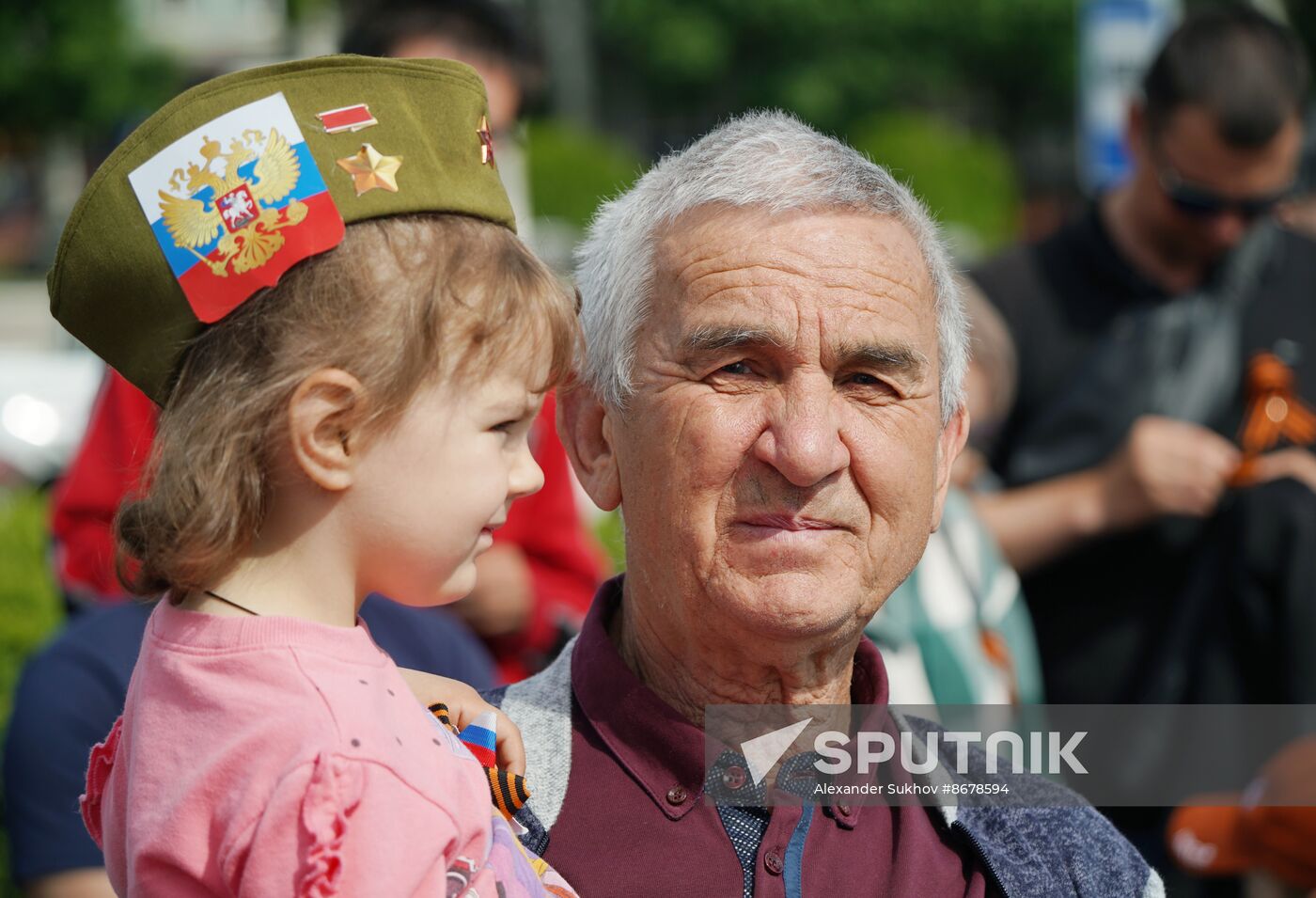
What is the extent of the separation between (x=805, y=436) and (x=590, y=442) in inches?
17.8

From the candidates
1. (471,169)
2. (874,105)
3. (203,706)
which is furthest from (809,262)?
(874,105)

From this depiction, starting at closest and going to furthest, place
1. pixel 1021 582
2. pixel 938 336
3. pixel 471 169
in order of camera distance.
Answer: pixel 471 169 < pixel 938 336 < pixel 1021 582

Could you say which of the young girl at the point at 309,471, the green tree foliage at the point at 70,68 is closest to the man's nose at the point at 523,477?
the young girl at the point at 309,471

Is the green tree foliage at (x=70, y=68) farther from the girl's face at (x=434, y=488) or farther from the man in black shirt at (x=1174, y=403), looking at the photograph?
the girl's face at (x=434, y=488)

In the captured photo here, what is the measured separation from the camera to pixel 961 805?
7.14 feet

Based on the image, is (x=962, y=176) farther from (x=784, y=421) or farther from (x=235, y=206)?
(x=235, y=206)

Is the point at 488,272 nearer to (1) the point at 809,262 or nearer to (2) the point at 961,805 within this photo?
(1) the point at 809,262

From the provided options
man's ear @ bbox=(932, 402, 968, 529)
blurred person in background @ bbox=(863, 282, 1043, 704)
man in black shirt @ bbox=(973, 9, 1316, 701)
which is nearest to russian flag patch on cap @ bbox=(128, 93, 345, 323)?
man's ear @ bbox=(932, 402, 968, 529)

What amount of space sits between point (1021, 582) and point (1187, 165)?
1.20 meters

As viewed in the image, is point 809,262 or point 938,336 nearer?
point 809,262

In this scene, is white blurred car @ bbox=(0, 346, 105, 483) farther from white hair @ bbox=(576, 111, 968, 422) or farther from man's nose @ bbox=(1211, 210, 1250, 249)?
white hair @ bbox=(576, 111, 968, 422)

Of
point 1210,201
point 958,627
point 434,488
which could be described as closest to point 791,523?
point 434,488

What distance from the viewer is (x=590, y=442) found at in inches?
94.4

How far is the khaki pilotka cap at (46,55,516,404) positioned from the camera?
66.5 inches
